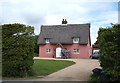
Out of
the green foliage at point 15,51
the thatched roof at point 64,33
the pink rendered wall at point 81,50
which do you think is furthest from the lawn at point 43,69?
the thatched roof at point 64,33

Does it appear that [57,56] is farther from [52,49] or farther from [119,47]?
[119,47]

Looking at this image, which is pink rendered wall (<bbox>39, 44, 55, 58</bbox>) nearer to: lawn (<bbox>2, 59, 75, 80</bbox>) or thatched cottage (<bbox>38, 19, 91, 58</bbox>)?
thatched cottage (<bbox>38, 19, 91, 58</bbox>)

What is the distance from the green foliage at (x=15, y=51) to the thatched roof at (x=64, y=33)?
25.3 metres

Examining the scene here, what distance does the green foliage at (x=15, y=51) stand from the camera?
1009 centimetres

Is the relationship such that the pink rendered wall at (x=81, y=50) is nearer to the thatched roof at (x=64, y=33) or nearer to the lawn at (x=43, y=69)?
the thatched roof at (x=64, y=33)

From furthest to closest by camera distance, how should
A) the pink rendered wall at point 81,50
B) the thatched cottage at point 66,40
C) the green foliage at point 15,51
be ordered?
the thatched cottage at point 66,40, the pink rendered wall at point 81,50, the green foliage at point 15,51

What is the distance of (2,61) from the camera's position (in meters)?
10.1

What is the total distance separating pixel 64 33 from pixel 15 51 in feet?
89.6

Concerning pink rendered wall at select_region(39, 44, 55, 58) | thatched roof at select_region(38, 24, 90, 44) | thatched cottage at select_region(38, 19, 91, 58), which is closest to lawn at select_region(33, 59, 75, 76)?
thatched cottage at select_region(38, 19, 91, 58)

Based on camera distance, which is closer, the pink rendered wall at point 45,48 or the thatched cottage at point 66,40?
the thatched cottage at point 66,40

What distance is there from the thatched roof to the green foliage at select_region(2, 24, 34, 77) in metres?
25.3

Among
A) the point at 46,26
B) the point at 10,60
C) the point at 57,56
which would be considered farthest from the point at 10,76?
the point at 46,26

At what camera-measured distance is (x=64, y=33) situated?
37094 mm

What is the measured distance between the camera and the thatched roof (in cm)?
3577
